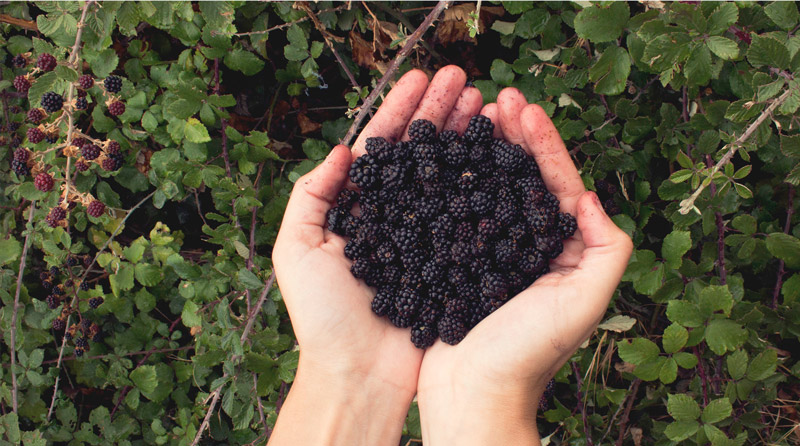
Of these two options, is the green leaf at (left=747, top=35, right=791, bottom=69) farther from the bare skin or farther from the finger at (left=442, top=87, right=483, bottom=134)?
the finger at (left=442, top=87, right=483, bottom=134)

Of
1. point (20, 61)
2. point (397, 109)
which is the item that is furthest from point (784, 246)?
point (20, 61)

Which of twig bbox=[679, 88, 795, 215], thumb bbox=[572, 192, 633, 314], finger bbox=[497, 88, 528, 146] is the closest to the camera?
twig bbox=[679, 88, 795, 215]

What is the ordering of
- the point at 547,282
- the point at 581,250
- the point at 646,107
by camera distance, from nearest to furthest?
the point at 547,282, the point at 581,250, the point at 646,107

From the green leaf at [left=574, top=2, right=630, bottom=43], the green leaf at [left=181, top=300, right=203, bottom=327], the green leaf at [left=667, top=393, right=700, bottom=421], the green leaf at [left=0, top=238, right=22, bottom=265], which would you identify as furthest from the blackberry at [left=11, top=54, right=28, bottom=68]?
the green leaf at [left=667, top=393, right=700, bottom=421]

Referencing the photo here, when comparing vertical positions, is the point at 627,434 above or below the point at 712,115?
below

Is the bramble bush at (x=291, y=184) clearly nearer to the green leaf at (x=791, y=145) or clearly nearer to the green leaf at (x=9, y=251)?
the green leaf at (x=791, y=145)

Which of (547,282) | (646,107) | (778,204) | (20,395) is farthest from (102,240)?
(778,204)

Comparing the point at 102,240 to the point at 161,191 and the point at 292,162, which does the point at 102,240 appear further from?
the point at 292,162
